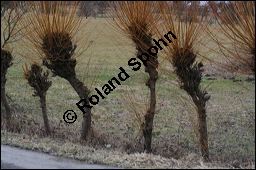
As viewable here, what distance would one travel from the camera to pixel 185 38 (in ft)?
23.0

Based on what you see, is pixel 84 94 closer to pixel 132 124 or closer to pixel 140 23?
pixel 140 23

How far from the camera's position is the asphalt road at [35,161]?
18.0 ft

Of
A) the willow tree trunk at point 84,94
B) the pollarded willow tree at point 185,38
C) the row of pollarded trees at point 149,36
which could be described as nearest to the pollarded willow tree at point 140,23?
the row of pollarded trees at point 149,36

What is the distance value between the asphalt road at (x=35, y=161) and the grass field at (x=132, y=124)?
0.67 ft

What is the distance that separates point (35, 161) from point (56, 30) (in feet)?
9.60

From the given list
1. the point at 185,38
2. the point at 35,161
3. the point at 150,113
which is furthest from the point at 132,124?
the point at 35,161

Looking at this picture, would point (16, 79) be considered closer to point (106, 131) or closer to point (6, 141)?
point (106, 131)

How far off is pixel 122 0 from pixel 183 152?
3.30 m

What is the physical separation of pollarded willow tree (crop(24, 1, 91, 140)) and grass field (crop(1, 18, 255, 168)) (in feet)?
2.39

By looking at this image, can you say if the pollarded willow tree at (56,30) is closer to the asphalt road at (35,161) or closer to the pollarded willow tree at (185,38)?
the pollarded willow tree at (185,38)

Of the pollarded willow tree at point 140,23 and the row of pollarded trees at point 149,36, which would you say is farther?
the pollarded willow tree at point 140,23

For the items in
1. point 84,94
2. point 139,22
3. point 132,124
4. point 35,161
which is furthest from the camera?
point 132,124

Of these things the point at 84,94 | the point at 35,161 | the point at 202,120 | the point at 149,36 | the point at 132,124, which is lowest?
the point at 35,161

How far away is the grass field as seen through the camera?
713cm
